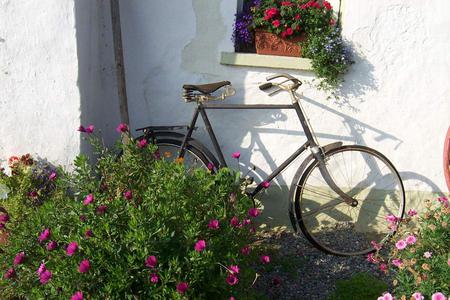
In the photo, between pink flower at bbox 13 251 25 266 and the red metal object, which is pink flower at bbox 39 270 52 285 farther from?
the red metal object

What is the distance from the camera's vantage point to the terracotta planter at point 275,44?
4004mm

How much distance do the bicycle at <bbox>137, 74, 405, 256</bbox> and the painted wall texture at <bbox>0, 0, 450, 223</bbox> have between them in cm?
15

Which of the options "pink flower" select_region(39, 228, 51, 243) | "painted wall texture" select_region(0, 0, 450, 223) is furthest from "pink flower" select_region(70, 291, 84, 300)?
"painted wall texture" select_region(0, 0, 450, 223)

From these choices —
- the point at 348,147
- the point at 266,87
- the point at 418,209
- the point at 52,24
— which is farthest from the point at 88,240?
the point at 418,209

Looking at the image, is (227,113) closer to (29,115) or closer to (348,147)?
(348,147)

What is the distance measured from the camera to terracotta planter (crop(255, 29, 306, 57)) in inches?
158

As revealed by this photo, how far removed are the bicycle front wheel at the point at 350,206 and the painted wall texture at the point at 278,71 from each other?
0.15 m

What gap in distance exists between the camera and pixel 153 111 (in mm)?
4156

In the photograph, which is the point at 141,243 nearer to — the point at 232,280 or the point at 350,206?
the point at 232,280

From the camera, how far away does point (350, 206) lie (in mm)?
4254

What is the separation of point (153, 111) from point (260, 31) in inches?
42.5

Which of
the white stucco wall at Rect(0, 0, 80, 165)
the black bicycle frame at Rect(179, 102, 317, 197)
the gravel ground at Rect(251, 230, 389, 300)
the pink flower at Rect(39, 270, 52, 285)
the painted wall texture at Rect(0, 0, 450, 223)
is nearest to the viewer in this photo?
the pink flower at Rect(39, 270, 52, 285)

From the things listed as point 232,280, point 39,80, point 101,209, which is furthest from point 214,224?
point 39,80

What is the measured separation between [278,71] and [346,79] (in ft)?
1.81
